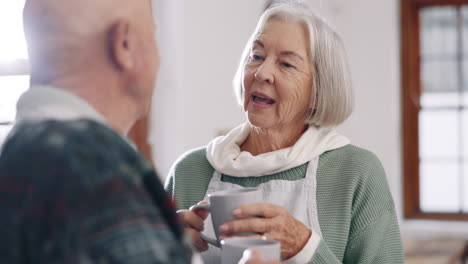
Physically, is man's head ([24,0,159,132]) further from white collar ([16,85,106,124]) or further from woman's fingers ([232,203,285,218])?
woman's fingers ([232,203,285,218])

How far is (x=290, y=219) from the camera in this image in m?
1.28

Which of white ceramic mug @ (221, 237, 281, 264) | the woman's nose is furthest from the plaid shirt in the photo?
the woman's nose

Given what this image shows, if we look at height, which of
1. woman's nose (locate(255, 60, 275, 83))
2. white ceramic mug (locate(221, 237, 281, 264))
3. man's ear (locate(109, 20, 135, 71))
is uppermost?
man's ear (locate(109, 20, 135, 71))

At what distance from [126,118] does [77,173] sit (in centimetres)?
17

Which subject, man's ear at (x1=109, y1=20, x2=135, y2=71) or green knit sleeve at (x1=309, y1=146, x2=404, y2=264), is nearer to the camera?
man's ear at (x1=109, y1=20, x2=135, y2=71)

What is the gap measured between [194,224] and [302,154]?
15.8 inches

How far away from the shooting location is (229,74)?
399 centimetres

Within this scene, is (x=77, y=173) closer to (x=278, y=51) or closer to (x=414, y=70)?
(x=278, y=51)

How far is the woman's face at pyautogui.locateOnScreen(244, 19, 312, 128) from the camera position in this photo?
159 centimetres

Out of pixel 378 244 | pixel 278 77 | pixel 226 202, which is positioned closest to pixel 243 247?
pixel 226 202

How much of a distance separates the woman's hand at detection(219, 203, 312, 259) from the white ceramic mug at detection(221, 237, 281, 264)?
102 millimetres

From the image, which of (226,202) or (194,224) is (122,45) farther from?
(194,224)

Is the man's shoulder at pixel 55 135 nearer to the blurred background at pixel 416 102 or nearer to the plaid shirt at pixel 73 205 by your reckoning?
the plaid shirt at pixel 73 205

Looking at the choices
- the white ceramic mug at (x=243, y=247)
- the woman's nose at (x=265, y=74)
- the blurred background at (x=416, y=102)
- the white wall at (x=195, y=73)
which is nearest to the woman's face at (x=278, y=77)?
the woman's nose at (x=265, y=74)
